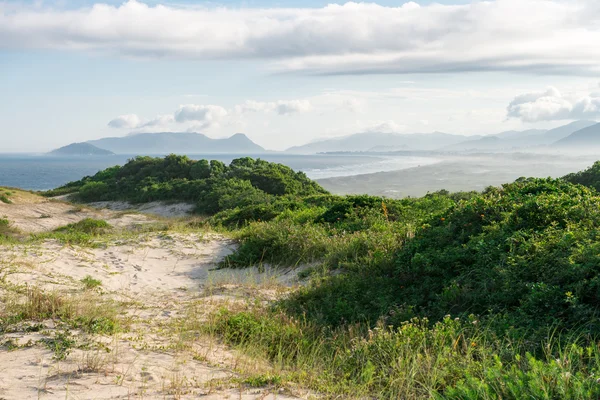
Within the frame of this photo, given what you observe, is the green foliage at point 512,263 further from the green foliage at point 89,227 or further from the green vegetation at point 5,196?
the green vegetation at point 5,196

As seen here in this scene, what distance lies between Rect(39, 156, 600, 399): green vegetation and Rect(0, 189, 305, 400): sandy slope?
0.57m

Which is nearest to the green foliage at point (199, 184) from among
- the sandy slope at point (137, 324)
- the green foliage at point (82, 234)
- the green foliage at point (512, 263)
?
the green foliage at point (82, 234)

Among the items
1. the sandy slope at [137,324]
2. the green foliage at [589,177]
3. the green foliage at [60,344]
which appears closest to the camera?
the sandy slope at [137,324]

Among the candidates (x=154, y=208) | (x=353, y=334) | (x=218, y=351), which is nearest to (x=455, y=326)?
(x=353, y=334)

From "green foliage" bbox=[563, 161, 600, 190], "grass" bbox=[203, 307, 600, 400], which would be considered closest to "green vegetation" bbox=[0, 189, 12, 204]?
"grass" bbox=[203, 307, 600, 400]

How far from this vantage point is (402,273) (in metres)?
8.62

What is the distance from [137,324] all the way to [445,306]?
4505 mm

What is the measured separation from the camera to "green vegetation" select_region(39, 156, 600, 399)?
4809 mm

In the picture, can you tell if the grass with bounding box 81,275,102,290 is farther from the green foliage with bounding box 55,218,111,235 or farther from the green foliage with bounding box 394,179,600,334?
the green foliage with bounding box 55,218,111,235

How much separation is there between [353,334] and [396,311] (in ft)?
3.25

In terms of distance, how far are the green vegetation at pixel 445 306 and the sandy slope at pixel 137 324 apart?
57 cm

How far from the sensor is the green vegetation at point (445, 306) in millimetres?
4809

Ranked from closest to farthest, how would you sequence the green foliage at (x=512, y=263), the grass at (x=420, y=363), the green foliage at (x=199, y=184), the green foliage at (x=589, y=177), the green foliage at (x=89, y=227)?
the grass at (x=420, y=363) → the green foliage at (x=512, y=263) → the green foliage at (x=89, y=227) → the green foliage at (x=589, y=177) → the green foliage at (x=199, y=184)

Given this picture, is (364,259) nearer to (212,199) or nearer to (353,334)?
(353,334)
